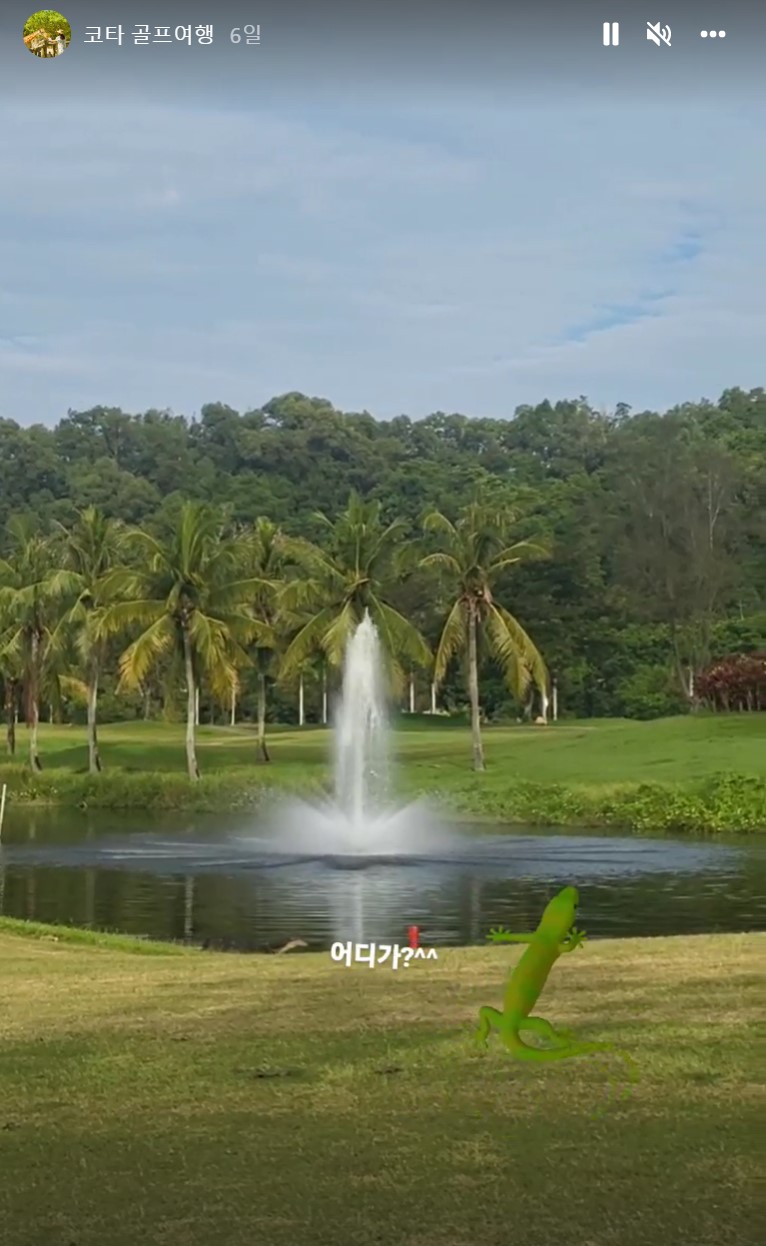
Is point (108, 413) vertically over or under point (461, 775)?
over

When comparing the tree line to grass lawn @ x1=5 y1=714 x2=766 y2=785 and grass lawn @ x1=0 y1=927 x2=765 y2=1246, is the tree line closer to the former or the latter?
grass lawn @ x1=5 y1=714 x2=766 y2=785

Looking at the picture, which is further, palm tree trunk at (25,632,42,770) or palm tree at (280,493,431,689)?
palm tree trunk at (25,632,42,770)

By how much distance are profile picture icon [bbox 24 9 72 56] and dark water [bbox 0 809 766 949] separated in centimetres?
953

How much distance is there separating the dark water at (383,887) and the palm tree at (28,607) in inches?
666

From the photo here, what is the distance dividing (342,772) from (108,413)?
2111 centimetres

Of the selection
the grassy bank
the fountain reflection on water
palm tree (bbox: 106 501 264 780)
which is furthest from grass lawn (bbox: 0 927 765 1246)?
palm tree (bbox: 106 501 264 780)

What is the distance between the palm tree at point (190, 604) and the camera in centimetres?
3769

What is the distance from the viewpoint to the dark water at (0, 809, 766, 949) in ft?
49.7

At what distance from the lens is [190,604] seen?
127 feet

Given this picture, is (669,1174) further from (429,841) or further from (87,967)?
(429,841)

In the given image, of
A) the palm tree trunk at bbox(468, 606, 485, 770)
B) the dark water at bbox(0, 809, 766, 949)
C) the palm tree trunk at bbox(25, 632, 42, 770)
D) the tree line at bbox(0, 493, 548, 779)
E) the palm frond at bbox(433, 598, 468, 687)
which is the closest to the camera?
the dark water at bbox(0, 809, 766, 949)

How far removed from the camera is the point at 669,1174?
4.34 m

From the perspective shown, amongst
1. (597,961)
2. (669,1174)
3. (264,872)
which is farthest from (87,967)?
(264,872)

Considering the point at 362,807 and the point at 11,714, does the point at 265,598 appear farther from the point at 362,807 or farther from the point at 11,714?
the point at 362,807
